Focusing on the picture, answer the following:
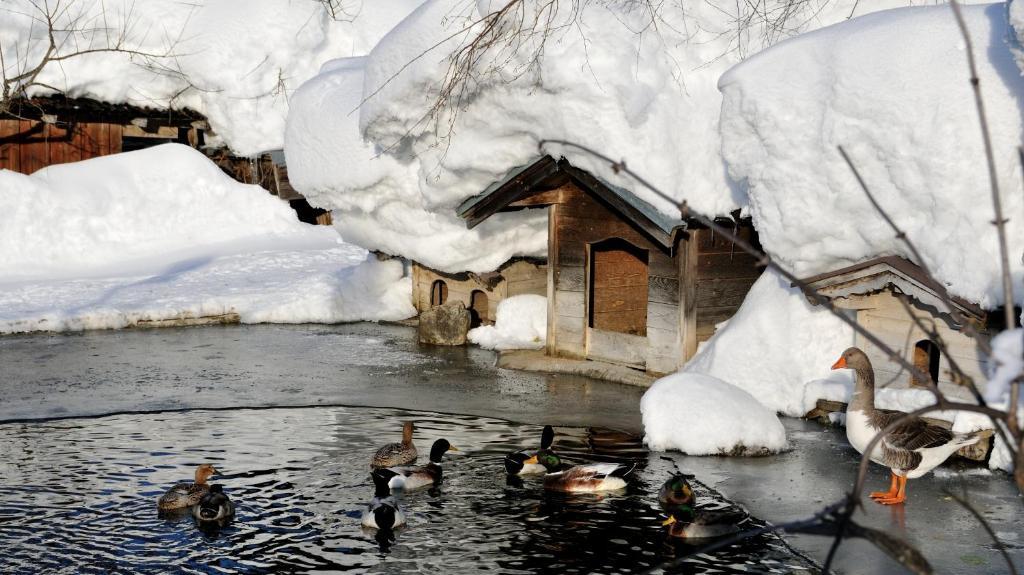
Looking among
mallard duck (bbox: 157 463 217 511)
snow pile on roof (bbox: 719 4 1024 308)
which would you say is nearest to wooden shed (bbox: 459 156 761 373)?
snow pile on roof (bbox: 719 4 1024 308)

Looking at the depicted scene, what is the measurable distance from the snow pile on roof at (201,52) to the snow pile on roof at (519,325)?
15176 mm

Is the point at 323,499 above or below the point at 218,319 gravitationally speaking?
below

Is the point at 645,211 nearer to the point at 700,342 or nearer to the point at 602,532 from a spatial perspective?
the point at 700,342

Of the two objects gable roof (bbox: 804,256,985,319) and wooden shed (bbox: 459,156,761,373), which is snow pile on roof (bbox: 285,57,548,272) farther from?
gable roof (bbox: 804,256,985,319)

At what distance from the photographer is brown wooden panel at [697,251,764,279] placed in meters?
13.6

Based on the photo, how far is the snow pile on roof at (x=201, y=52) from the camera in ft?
94.0

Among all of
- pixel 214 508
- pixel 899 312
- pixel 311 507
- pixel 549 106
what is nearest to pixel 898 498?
pixel 899 312

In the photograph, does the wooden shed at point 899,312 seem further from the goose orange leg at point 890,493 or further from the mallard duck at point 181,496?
the mallard duck at point 181,496

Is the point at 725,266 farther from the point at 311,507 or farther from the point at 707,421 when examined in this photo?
the point at 311,507

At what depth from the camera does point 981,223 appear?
9.86m

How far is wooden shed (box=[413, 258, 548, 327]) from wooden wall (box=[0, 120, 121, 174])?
1300 centimetres

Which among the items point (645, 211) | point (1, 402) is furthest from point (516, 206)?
point (1, 402)

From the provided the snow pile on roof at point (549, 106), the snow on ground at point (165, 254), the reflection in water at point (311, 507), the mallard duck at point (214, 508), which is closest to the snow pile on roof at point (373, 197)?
the snow pile on roof at point (549, 106)

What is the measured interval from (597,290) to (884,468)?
625cm
